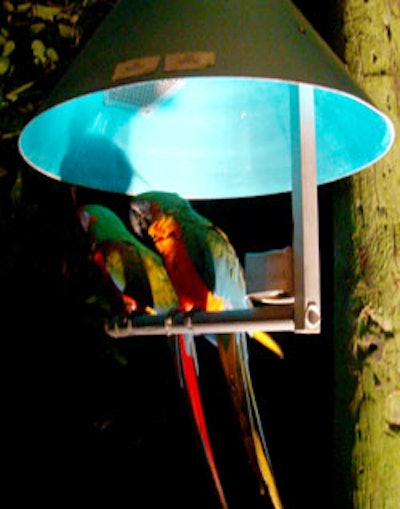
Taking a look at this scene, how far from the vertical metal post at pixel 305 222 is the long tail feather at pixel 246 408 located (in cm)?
50

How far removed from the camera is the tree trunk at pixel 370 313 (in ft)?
6.04

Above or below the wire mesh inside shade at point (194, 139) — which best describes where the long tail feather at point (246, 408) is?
below

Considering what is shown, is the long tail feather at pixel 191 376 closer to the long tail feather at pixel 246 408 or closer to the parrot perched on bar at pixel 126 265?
the long tail feather at pixel 246 408

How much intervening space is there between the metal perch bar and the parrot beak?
0.32 metres

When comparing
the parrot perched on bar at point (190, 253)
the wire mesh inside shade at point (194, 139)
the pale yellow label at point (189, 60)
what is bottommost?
the parrot perched on bar at point (190, 253)

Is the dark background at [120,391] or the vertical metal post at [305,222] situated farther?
the dark background at [120,391]

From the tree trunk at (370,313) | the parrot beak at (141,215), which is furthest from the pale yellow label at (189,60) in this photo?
the parrot beak at (141,215)

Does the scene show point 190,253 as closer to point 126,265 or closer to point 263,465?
point 126,265

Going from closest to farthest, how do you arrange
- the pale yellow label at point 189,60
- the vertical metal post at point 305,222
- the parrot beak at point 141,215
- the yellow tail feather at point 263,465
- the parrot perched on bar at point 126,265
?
the pale yellow label at point 189,60 → the vertical metal post at point 305,222 → the yellow tail feather at point 263,465 → the parrot beak at point 141,215 → the parrot perched on bar at point 126,265

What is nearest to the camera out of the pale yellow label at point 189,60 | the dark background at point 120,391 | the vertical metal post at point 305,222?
the pale yellow label at point 189,60

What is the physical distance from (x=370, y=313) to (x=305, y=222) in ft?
1.74

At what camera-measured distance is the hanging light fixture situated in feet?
4.24

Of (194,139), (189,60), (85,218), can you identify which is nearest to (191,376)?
(194,139)

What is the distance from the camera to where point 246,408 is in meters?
1.91
